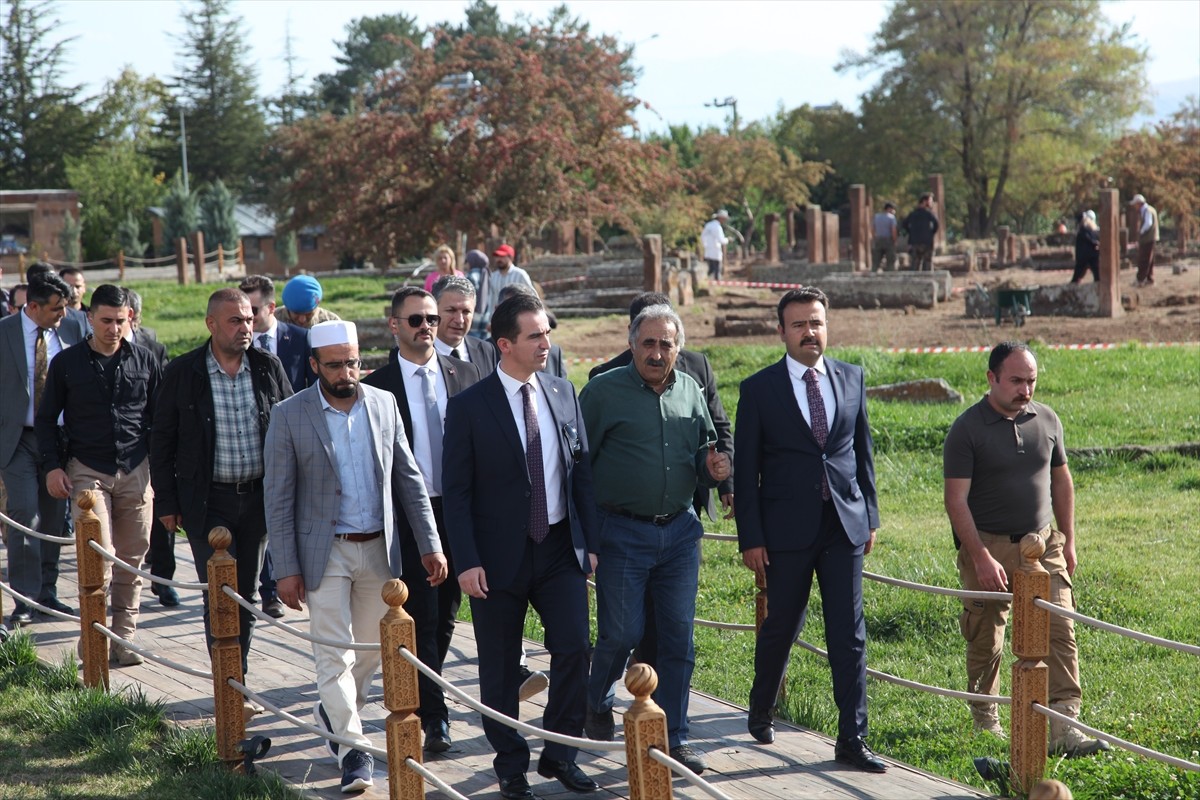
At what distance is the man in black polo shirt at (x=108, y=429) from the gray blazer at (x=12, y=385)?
641 millimetres

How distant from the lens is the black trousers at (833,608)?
19.8 ft

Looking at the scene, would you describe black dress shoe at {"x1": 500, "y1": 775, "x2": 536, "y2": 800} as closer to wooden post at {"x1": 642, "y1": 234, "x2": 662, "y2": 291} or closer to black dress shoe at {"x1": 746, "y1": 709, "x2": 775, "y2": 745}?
black dress shoe at {"x1": 746, "y1": 709, "x2": 775, "y2": 745}

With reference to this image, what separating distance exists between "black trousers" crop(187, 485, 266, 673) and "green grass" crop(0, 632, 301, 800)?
1.75 ft

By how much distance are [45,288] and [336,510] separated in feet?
13.4

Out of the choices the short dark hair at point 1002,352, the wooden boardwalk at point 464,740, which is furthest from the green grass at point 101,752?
the short dark hair at point 1002,352

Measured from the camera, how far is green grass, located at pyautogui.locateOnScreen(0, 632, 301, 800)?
5945 mm

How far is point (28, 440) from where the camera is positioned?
8.91 meters

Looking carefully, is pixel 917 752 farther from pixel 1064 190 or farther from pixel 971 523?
pixel 1064 190

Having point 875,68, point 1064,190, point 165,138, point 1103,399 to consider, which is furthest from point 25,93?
point 1103,399

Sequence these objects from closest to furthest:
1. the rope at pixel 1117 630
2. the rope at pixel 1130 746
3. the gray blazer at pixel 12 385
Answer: the rope at pixel 1130 746 < the rope at pixel 1117 630 < the gray blazer at pixel 12 385

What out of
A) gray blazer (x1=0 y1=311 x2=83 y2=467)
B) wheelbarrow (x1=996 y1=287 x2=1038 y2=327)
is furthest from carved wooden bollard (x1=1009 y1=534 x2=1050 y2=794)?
wheelbarrow (x1=996 y1=287 x2=1038 y2=327)

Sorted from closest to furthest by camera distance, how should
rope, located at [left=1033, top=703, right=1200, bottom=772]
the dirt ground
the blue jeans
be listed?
rope, located at [left=1033, top=703, right=1200, bottom=772] → the blue jeans → the dirt ground

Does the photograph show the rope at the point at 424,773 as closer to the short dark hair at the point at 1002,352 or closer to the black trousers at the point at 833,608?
the black trousers at the point at 833,608

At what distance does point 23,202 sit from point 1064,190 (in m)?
42.5
